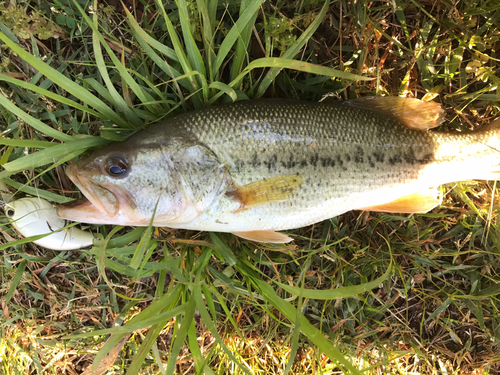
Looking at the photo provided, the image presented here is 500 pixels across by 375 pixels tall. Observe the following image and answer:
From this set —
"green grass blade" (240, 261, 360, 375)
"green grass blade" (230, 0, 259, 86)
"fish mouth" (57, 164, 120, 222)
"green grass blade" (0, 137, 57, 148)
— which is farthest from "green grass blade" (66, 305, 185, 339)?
"green grass blade" (230, 0, 259, 86)

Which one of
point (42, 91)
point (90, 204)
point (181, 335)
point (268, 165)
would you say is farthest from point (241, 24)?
point (181, 335)

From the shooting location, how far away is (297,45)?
1999mm

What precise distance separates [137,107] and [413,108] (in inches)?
78.7

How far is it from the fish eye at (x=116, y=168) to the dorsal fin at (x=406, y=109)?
1.58 metres

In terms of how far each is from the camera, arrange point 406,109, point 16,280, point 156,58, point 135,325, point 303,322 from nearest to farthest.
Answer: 1. point 135,325
2. point 303,322
3. point 156,58
4. point 406,109
5. point 16,280

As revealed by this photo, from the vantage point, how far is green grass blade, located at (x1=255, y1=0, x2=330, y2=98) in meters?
1.90

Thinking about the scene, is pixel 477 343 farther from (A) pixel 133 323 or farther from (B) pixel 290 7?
(B) pixel 290 7

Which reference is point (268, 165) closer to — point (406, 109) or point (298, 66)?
point (298, 66)

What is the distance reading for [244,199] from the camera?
1.96m

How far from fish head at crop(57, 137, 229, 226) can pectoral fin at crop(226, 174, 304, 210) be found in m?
0.13

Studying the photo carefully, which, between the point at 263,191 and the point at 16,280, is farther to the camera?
the point at 16,280

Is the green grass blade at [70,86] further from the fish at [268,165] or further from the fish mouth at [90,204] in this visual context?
the fish mouth at [90,204]

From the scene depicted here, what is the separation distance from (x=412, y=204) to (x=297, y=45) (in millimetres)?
1394

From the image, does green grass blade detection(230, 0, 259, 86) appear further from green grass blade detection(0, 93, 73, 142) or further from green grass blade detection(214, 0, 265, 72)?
green grass blade detection(0, 93, 73, 142)
